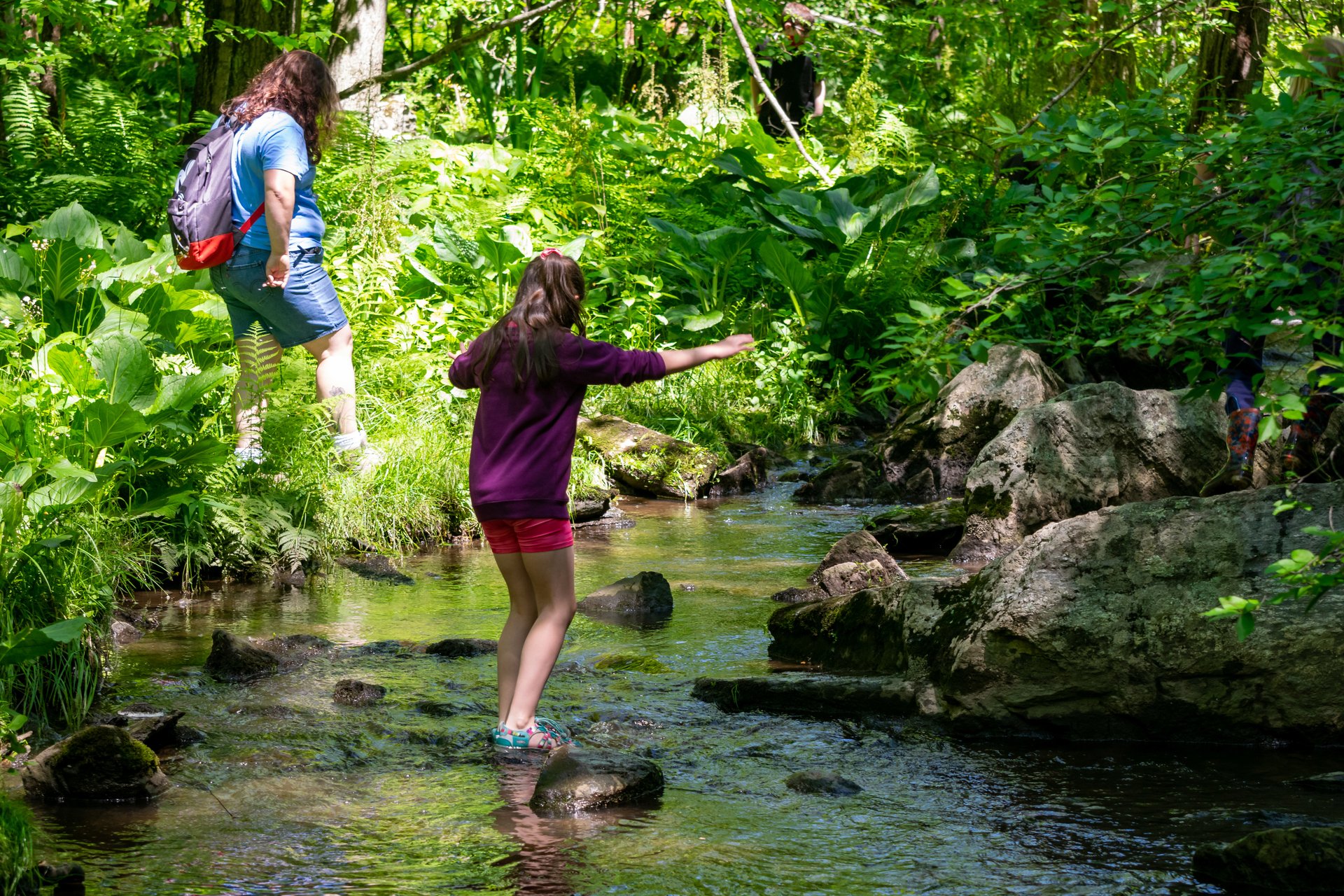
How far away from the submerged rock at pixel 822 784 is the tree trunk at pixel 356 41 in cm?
963

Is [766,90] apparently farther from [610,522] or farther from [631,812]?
[631,812]

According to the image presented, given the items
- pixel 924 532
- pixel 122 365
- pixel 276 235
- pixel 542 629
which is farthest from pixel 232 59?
pixel 542 629

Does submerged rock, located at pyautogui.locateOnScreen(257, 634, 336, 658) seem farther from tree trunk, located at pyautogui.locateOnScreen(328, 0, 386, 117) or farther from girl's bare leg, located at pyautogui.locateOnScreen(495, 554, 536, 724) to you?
tree trunk, located at pyautogui.locateOnScreen(328, 0, 386, 117)

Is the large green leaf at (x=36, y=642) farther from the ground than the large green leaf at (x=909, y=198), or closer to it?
closer to it

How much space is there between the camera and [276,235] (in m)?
6.51

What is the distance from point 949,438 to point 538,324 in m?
5.66

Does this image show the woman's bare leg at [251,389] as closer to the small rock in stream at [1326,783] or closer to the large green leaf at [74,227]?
the large green leaf at [74,227]

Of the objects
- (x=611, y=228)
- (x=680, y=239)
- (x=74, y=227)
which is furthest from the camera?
(x=611, y=228)

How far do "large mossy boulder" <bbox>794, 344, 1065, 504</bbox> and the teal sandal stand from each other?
5.17 meters

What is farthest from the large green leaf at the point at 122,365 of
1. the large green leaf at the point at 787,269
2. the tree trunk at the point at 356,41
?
the tree trunk at the point at 356,41

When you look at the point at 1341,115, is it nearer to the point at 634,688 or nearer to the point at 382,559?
the point at 634,688

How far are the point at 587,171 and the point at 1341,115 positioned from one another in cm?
994

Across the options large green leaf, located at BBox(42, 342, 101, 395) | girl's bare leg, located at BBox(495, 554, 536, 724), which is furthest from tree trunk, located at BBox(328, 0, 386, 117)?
girl's bare leg, located at BBox(495, 554, 536, 724)

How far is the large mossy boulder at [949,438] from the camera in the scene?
9242 mm
